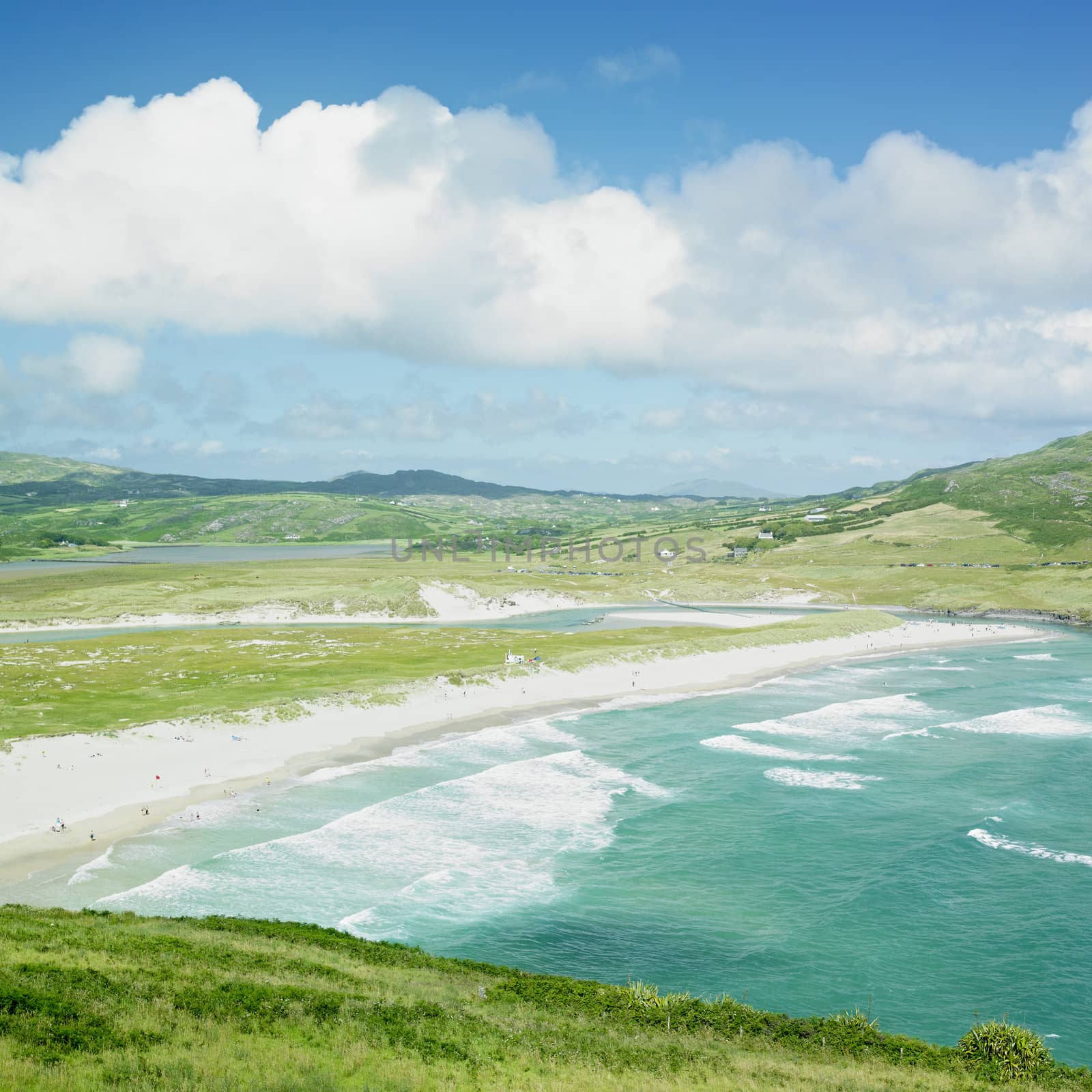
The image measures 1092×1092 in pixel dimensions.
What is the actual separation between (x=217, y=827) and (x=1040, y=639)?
14484 cm

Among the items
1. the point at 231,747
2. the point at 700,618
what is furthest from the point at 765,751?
the point at 700,618

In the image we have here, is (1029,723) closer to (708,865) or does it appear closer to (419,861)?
(708,865)

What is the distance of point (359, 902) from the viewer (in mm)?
41531

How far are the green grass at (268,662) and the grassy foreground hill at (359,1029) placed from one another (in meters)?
45.3

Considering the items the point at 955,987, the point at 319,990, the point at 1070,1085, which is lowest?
the point at 955,987

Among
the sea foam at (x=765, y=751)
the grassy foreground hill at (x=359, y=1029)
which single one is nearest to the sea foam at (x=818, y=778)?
the sea foam at (x=765, y=751)

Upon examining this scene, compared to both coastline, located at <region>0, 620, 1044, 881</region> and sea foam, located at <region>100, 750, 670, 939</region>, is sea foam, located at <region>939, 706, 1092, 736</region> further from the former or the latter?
sea foam, located at <region>100, 750, 670, 939</region>

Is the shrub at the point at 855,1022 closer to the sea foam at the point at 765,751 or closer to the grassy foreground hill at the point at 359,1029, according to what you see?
the grassy foreground hill at the point at 359,1029

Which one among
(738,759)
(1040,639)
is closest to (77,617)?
(738,759)

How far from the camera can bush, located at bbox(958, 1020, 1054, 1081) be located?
2592cm

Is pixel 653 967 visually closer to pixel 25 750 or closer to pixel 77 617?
pixel 25 750

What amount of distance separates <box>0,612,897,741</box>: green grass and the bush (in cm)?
6259


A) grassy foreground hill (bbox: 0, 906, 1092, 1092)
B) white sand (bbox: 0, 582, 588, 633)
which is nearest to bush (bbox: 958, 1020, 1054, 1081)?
grassy foreground hill (bbox: 0, 906, 1092, 1092)

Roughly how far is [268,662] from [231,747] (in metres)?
42.2
